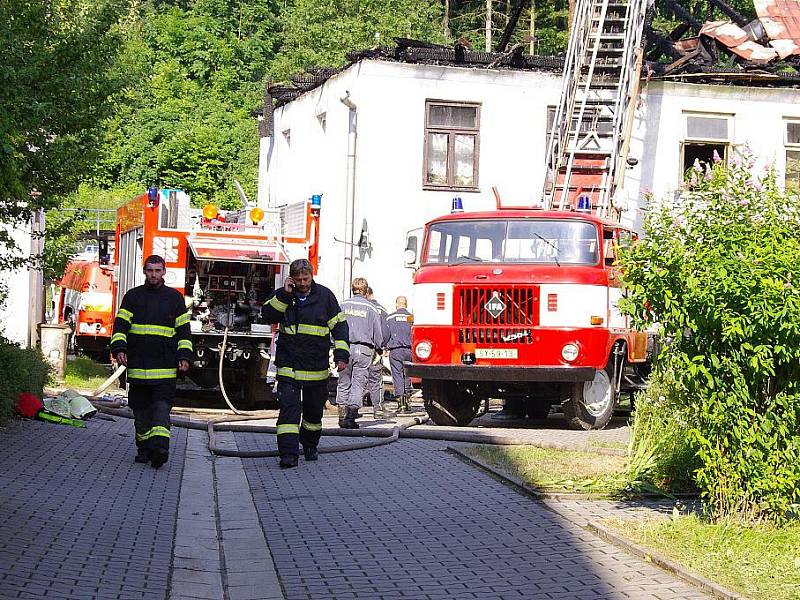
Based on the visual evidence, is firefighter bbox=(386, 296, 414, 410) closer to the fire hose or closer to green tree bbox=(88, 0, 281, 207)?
the fire hose

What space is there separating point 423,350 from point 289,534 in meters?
7.53

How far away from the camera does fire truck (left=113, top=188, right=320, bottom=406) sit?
62.3 ft

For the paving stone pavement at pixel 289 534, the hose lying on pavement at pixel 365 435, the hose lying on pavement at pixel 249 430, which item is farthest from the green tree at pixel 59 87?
the hose lying on pavement at pixel 365 435

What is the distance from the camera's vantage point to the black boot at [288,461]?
37.4ft

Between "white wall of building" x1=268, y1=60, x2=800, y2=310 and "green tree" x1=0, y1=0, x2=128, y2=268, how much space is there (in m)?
11.5

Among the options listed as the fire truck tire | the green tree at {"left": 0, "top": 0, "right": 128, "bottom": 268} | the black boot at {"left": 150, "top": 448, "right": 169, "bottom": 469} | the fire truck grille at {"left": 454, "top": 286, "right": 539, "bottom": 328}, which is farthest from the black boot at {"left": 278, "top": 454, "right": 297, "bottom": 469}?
the fire truck tire

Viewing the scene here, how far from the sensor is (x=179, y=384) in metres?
23.5

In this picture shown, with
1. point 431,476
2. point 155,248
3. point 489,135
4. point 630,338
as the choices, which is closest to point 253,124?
point 489,135

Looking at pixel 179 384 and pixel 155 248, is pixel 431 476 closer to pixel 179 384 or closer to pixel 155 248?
pixel 155 248

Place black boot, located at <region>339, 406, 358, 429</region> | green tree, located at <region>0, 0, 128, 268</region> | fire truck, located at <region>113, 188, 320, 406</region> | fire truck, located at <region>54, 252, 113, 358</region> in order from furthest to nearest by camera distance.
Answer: fire truck, located at <region>54, 252, 113, 358</region>
fire truck, located at <region>113, 188, 320, 406</region>
black boot, located at <region>339, 406, 358, 429</region>
green tree, located at <region>0, 0, 128, 268</region>

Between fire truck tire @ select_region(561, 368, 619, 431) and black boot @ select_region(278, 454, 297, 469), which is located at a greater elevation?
fire truck tire @ select_region(561, 368, 619, 431)

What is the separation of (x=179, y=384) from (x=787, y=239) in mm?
17234

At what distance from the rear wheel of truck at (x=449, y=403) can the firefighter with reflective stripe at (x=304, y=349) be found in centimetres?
438

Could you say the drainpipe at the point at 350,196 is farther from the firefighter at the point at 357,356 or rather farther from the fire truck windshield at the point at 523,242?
the firefighter at the point at 357,356
